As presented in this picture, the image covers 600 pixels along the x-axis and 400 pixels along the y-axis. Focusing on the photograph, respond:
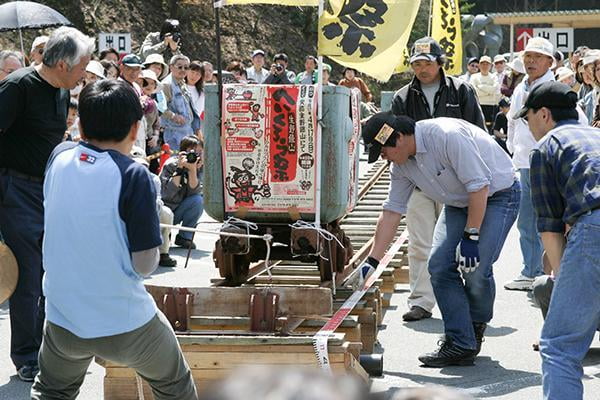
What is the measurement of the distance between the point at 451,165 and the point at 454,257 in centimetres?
60

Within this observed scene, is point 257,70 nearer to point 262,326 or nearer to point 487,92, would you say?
point 487,92

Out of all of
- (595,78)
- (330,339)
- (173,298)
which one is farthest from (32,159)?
(595,78)

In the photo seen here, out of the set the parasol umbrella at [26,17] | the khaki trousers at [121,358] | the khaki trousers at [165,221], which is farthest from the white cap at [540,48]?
the parasol umbrella at [26,17]

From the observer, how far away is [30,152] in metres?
6.52

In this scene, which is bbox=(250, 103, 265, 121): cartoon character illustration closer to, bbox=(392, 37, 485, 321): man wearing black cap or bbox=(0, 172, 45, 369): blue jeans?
bbox=(0, 172, 45, 369): blue jeans

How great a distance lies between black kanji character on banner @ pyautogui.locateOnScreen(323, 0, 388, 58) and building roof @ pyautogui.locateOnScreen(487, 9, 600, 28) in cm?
3432

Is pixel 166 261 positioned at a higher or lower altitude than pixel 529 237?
lower

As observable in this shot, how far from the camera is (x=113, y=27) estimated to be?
33.1 meters

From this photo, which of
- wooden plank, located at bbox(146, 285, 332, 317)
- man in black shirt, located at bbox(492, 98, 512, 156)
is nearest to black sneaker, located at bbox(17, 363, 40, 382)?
wooden plank, located at bbox(146, 285, 332, 317)

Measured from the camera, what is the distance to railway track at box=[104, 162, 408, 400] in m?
5.90

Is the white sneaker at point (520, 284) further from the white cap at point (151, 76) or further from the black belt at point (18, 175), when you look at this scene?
the white cap at point (151, 76)

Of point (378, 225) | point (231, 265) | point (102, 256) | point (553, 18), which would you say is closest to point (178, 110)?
point (231, 265)

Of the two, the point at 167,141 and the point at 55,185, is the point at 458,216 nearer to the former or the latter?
the point at 55,185

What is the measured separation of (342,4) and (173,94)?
22.0 ft
